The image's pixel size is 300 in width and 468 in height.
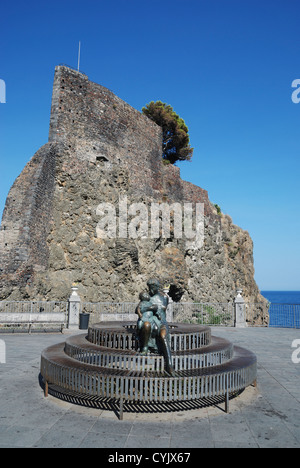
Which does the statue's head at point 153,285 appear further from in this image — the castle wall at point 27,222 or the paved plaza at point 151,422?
the castle wall at point 27,222

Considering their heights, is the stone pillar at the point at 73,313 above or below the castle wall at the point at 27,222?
below

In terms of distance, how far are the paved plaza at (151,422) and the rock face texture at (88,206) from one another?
33.6ft

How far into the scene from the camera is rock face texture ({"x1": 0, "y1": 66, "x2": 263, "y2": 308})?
16.6m

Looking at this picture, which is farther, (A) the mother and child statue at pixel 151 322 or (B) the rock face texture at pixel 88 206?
(B) the rock face texture at pixel 88 206

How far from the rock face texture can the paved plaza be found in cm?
1025

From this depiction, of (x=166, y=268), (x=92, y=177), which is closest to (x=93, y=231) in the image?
(x=92, y=177)

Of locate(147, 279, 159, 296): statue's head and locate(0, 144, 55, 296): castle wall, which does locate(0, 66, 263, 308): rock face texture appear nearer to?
locate(0, 144, 55, 296): castle wall

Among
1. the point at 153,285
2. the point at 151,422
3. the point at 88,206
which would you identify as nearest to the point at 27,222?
the point at 88,206

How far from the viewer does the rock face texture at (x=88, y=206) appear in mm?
16609

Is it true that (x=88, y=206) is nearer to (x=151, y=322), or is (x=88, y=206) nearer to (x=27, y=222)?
(x=27, y=222)

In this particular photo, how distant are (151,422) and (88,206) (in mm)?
16396

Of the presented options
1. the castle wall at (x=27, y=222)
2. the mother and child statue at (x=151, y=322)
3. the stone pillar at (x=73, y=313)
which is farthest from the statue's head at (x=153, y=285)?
the castle wall at (x=27, y=222)

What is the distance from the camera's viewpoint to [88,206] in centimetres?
2014
